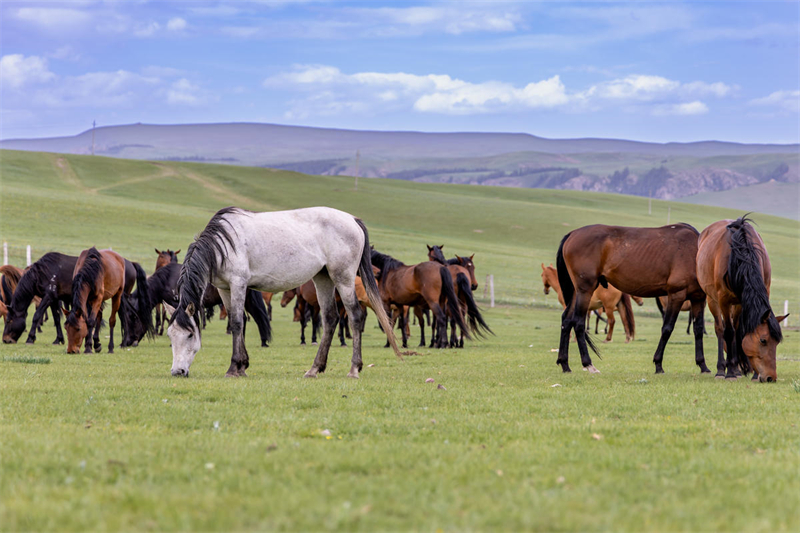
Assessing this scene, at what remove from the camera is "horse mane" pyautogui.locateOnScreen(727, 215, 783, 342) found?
992cm

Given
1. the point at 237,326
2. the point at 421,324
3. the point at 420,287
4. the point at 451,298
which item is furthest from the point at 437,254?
the point at 237,326

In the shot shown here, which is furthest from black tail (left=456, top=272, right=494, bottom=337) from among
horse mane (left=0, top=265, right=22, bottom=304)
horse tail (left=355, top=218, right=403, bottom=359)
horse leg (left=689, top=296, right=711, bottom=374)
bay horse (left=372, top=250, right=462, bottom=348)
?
horse mane (left=0, top=265, right=22, bottom=304)

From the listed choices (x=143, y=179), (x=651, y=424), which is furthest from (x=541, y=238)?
(x=651, y=424)

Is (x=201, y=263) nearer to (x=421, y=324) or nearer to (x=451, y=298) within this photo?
(x=451, y=298)

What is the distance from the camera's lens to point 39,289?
16547 millimetres

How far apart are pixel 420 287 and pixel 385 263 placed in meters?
1.36

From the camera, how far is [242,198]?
9281 cm

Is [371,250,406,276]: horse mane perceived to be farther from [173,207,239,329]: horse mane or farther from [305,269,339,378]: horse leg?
[173,207,239,329]: horse mane

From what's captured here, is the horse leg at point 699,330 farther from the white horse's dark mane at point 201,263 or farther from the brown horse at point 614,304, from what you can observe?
the brown horse at point 614,304

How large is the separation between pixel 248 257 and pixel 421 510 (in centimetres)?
717

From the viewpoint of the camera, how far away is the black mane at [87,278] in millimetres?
14195

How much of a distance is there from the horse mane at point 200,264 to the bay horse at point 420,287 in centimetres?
792

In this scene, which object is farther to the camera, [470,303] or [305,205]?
[305,205]

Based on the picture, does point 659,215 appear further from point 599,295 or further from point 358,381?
point 358,381
